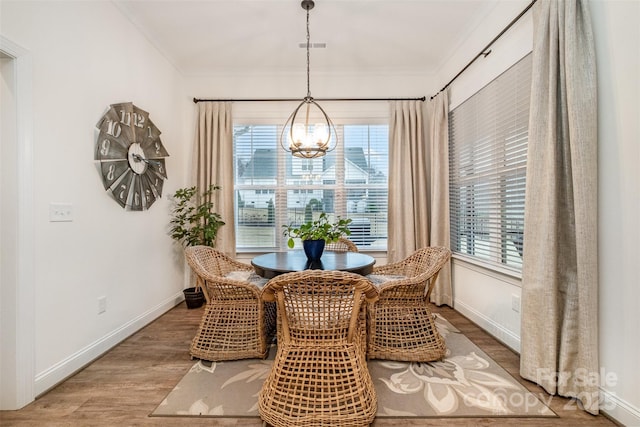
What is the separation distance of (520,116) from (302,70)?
267cm

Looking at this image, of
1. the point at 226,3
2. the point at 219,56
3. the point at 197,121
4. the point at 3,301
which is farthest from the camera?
the point at 197,121

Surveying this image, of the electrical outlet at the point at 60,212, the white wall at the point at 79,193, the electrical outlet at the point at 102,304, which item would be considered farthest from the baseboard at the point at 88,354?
the electrical outlet at the point at 60,212

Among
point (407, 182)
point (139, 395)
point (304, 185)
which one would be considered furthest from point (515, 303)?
point (139, 395)

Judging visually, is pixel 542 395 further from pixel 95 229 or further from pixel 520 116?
pixel 95 229

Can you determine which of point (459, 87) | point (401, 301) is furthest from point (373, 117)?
point (401, 301)

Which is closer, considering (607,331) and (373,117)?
(607,331)

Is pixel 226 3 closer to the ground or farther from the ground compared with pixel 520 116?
farther from the ground

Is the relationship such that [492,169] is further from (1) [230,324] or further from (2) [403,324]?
(1) [230,324]

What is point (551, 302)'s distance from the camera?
1812mm

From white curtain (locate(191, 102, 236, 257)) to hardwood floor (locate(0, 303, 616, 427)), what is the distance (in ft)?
4.86

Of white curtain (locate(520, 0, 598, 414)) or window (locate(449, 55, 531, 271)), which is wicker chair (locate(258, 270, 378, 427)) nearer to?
white curtain (locate(520, 0, 598, 414))

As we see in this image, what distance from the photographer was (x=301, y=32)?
317 centimetres

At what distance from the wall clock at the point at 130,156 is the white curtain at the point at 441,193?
10.3 feet

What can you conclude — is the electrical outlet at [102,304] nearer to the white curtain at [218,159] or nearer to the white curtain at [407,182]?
the white curtain at [218,159]
